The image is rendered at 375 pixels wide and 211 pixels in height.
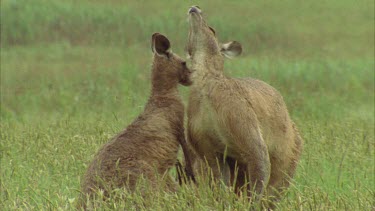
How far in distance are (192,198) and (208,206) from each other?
13cm

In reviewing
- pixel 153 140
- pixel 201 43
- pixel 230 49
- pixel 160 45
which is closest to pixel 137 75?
pixel 230 49

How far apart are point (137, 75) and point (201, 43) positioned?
8500 mm

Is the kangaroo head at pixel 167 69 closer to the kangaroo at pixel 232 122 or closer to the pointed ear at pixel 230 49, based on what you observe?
the kangaroo at pixel 232 122

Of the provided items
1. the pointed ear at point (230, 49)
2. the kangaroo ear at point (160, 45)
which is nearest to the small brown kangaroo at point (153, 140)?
the kangaroo ear at point (160, 45)

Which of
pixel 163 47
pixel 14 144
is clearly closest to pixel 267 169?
pixel 163 47

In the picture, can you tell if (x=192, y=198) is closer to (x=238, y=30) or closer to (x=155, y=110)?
(x=155, y=110)

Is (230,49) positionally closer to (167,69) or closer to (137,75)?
Answer: (167,69)

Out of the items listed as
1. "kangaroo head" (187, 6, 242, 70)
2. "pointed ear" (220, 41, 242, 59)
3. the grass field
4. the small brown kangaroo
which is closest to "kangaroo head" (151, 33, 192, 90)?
the small brown kangaroo

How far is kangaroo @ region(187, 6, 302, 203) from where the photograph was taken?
645 centimetres

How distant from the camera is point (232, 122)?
6.42 metres

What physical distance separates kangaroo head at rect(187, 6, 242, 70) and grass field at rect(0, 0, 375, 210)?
944 millimetres

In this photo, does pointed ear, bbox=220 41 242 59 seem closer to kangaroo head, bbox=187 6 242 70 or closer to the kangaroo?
the kangaroo

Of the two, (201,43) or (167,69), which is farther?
(167,69)

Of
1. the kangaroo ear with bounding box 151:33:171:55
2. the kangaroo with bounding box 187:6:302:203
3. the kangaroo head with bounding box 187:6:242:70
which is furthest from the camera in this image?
the kangaroo ear with bounding box 151:33:171:55
